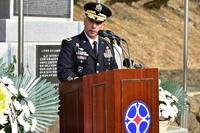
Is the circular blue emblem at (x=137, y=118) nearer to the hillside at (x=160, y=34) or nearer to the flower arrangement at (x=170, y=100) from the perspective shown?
the flower arrangement at (x=170, y=100)

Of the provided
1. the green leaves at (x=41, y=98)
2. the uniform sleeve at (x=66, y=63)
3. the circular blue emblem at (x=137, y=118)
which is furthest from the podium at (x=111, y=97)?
the uniform sleeve at (x=66, y=63)

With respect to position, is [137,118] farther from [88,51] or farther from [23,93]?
[88,51]

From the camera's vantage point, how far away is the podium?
4.00m

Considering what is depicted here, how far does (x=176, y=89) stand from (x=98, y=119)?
2.13 metres

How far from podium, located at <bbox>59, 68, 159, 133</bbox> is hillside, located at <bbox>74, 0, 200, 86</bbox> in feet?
27.5

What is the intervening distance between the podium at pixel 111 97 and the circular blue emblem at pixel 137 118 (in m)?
0.01

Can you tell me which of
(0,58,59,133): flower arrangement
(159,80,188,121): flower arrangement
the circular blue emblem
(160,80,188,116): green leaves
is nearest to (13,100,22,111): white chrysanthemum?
(0,58,59,133): flower arrangement

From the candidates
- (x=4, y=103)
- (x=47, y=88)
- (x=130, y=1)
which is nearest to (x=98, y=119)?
(x=47, y=88)

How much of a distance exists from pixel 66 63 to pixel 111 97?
2.98ft

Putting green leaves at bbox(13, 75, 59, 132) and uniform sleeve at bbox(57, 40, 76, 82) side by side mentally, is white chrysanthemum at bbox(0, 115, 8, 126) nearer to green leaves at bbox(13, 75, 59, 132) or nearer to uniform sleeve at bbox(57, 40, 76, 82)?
green leaves at bbox(13, 75, 59, 132)

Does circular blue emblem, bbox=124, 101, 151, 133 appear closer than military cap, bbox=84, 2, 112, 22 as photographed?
Yes

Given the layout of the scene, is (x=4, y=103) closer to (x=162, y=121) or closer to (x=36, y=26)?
(x=162, y=121)

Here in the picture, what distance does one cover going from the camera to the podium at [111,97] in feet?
13.1

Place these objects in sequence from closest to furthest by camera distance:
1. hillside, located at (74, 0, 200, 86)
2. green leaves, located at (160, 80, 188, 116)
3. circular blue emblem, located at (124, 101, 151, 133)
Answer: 1. circular blue emblem, located at (124, 101, 151, 133)
2. green leaves, located at (160, 80, 188, 116)
3. hillside, located at (74, 0, 200, 86)
